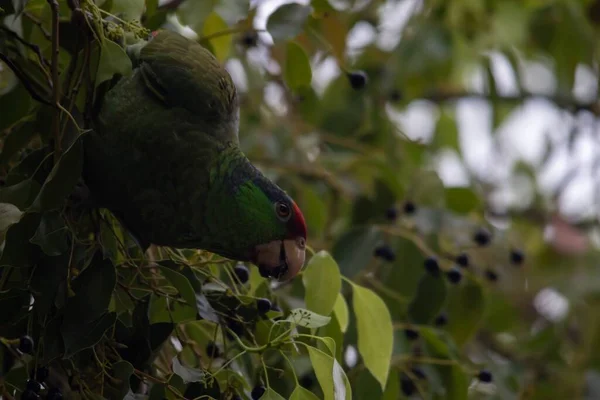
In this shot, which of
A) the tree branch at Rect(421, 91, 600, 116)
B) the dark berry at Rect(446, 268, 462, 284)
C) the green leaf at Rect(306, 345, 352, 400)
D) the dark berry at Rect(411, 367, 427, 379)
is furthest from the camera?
the tree branch at Rect(421, 91, 600, 116)

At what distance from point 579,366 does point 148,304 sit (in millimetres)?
2380

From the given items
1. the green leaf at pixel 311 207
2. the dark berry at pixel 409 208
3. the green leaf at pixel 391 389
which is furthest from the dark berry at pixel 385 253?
the green leaf at pixel 391 389

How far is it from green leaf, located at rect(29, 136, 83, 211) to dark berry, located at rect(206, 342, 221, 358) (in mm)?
456

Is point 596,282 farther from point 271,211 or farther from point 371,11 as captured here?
point 271,211

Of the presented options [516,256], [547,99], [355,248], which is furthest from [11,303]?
[547,99]

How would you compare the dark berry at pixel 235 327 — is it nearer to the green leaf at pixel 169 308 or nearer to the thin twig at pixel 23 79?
the green leaf at pixel 169 308

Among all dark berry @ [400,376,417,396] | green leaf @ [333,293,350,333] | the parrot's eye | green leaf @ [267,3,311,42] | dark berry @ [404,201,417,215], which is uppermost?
green leaf @ [267,3,311,42]

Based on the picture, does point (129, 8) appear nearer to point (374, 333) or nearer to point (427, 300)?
point (374, 333)

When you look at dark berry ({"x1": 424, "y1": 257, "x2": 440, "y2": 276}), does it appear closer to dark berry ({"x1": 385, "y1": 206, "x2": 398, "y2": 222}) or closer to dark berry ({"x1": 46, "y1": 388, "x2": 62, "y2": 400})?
dark berry ({"x1": 385, "y1": 206, "x2": 398, "y2": 222})

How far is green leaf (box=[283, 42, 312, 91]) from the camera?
81.6 inches

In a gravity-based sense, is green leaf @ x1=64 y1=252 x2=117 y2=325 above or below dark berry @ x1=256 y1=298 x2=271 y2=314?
above

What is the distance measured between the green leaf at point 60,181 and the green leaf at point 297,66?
734 millimetres

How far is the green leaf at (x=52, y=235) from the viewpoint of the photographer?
1.46 m

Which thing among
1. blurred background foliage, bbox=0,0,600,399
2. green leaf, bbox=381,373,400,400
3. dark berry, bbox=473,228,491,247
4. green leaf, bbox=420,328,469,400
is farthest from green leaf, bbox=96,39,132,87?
dark berry, bbox=473,228,491,247
